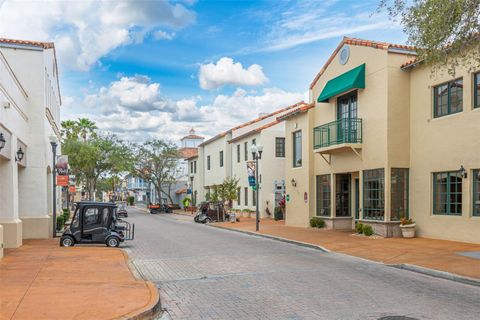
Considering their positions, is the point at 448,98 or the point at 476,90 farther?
the point at 448,98

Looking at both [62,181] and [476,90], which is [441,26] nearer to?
[476,90]

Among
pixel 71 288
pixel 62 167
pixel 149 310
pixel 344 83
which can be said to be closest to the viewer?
pixel 149 310

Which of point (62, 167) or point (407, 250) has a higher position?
point (62, 167)

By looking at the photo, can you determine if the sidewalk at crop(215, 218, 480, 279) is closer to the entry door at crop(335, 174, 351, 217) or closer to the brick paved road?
the brick paved road

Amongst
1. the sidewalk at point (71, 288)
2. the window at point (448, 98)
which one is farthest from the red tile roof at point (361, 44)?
the sidewalk at point (71, 288)

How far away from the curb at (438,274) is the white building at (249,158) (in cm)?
1594

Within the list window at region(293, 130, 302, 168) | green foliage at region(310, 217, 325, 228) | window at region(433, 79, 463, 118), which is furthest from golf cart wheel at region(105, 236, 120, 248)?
window at region(433, 79, 463, 118)

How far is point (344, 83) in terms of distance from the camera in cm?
2112

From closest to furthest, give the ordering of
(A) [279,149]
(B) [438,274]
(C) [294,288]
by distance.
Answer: (C) [294,288] → (B) [438,274] → (A) [279,149]

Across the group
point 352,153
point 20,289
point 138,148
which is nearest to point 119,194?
point 138,148

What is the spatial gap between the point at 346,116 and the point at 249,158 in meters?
17.1

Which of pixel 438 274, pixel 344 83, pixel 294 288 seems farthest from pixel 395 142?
pixel 294 288

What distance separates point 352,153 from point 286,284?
12.4 metres

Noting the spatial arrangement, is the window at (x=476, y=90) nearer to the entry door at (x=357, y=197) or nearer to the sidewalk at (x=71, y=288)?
the entry door at (x=357, y=197)
